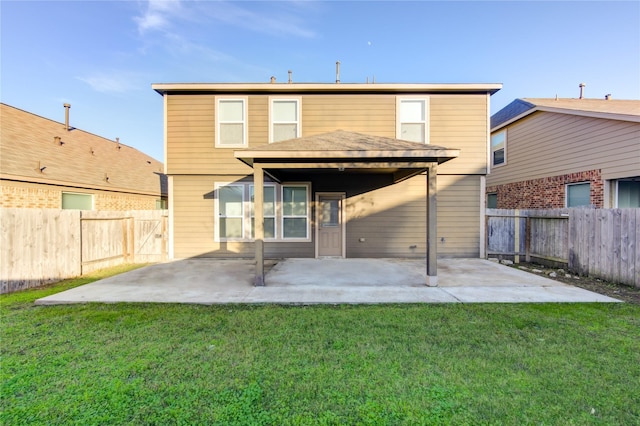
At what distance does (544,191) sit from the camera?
1045 centimetres

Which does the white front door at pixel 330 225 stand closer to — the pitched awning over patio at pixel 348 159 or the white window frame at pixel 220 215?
the white window frame at pixel 220 215

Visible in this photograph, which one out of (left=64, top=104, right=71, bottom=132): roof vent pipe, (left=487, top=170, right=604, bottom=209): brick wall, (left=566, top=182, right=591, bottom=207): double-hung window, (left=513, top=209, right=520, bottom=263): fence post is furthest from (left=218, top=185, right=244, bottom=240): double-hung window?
(left=566, top=182, right=591, bottom=207): double-hung window

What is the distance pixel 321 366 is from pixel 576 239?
24.8 ft

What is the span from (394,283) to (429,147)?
9.78 feet

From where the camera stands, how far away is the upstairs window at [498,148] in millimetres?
12539

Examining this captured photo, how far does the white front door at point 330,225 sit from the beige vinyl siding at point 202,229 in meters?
0.41

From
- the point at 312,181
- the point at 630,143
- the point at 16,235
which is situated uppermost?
the point at 630,143

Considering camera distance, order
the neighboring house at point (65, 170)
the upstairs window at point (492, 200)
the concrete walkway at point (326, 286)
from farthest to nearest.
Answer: the upstairs window at point (492, 200) → the neighboring house at point (65, 170) → the concrete walkway at point (326, 286)

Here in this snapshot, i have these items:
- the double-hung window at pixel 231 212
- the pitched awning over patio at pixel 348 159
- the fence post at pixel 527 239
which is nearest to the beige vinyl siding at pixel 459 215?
the fence post at pixel 527 239

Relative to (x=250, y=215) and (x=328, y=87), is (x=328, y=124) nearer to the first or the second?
(x=328, y=87)

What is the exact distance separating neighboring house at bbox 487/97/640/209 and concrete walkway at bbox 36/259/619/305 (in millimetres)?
4542

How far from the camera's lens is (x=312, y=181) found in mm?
8703

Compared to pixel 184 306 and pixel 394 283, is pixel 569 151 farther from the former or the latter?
pixel 184 306

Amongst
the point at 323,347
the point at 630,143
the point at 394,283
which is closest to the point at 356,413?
the point at 323,347
